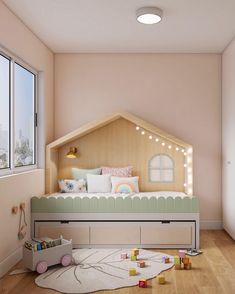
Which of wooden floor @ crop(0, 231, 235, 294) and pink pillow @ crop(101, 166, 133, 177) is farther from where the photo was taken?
pink pillow @ crop(101, 166, 133, 177)

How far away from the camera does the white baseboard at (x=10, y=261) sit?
3256mm

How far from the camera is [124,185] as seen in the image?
4477 mm

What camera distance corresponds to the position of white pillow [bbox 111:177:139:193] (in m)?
4.46

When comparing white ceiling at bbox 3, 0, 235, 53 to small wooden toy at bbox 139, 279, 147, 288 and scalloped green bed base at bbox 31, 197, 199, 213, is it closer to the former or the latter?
scalloped green bed base at bbox 31, 197, 199, 213

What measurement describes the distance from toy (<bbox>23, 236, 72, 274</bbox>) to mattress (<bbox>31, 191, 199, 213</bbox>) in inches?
23.4

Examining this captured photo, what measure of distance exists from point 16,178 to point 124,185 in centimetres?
141

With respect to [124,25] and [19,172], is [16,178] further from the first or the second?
[124,25]

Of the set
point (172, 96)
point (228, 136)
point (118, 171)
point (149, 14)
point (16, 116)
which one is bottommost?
point (118, 171)

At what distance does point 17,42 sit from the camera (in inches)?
143

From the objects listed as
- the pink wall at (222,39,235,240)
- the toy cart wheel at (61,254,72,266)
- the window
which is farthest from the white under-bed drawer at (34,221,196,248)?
the window

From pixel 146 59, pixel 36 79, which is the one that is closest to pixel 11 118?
pixel 36 79

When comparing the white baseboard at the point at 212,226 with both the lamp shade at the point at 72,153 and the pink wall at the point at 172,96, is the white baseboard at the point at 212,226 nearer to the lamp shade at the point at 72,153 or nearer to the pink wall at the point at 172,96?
the pink wall at the point at 172,96

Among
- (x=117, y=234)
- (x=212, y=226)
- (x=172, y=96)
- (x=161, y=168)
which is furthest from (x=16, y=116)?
(x=212, y=226)

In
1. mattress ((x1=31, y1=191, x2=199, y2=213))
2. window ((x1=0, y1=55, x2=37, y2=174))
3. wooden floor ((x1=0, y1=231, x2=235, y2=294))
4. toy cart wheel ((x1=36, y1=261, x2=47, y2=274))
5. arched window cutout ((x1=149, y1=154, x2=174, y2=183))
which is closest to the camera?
wooden floor ((x1=0, y1=231, x2=235, y2=294))
